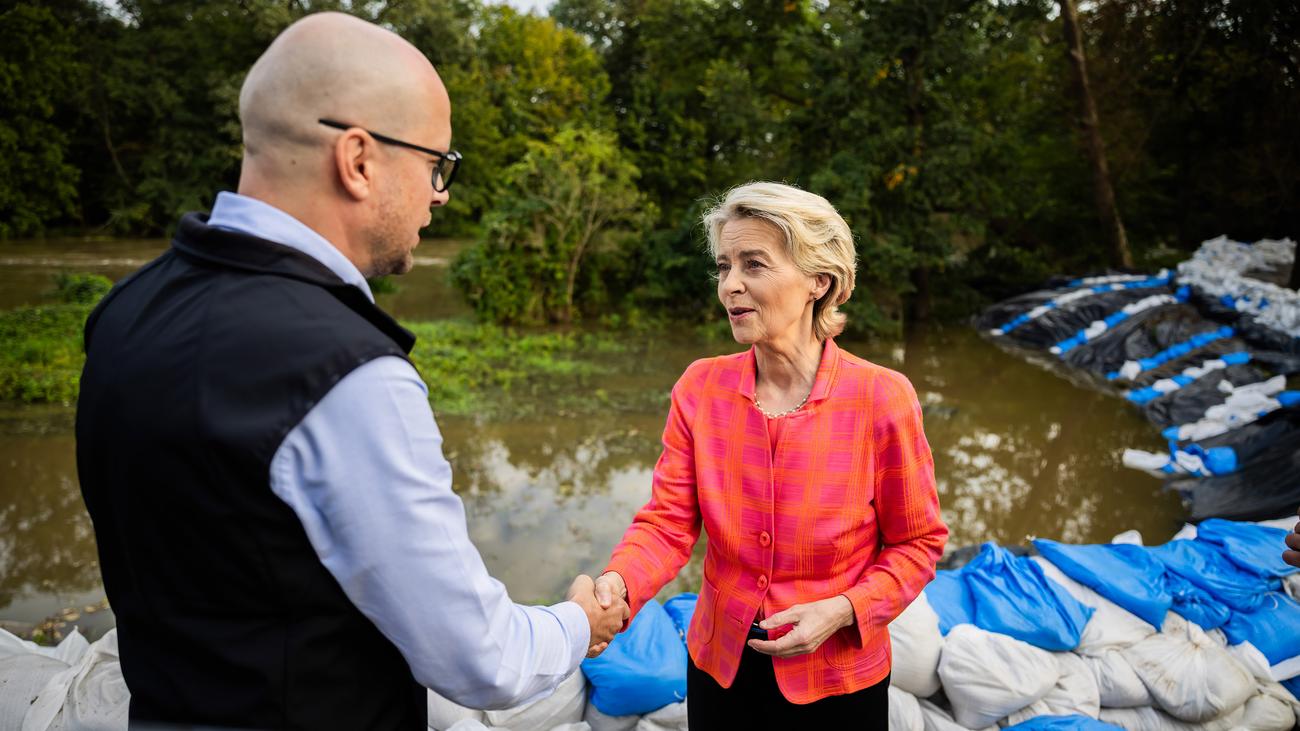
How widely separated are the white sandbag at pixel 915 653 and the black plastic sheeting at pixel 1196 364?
152cm

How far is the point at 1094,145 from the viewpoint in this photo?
1398 centimetres

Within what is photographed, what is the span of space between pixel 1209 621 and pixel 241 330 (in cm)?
368

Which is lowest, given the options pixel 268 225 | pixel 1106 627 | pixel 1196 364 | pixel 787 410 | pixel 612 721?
pixel 612 721

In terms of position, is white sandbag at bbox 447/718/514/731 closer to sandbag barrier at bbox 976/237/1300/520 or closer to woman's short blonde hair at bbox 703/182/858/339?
woman's short blonde hair at bbox 703/182/858/339

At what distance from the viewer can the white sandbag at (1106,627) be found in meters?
2.97

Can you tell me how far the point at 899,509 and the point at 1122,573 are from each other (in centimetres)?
214

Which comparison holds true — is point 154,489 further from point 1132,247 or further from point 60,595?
point 1132,247

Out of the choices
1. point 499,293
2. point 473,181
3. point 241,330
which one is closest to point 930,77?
point 499,293

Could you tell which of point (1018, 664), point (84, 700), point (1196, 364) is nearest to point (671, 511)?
point (1018, 664)

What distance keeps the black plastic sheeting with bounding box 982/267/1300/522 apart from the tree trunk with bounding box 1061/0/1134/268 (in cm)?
252

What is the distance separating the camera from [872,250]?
1106 cm

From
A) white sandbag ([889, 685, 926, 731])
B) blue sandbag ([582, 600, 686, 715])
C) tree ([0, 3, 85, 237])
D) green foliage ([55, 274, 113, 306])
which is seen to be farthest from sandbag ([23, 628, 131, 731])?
tree ([0, 3, 85, 237])

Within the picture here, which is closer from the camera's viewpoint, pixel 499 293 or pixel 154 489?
pixel 154 489

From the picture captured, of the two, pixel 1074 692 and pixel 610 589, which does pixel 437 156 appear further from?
pixel 1074 692
